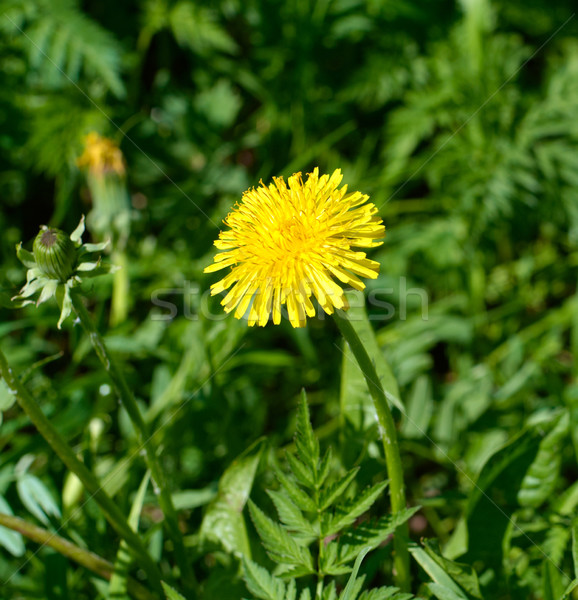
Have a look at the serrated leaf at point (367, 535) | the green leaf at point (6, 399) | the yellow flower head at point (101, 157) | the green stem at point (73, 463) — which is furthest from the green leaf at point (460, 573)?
the yellow flower head at point (101, 157)

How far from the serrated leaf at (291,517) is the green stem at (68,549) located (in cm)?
51

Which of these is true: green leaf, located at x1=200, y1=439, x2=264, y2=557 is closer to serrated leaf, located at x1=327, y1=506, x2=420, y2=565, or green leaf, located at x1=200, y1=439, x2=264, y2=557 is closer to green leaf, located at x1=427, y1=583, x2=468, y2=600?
serrated leaf, located at x1=327, y1=506, x2=420, y2=565

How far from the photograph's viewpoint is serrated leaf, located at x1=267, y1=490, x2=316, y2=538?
1.19 meters

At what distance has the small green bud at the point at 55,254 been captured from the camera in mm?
1167

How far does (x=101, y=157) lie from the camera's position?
97.0 inches

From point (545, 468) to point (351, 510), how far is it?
25.2 inches

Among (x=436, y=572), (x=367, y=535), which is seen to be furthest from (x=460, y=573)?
(x=367, y=535)

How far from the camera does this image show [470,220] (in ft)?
8.00

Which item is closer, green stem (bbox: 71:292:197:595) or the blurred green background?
green stem (bbox: 71:292:197:595)

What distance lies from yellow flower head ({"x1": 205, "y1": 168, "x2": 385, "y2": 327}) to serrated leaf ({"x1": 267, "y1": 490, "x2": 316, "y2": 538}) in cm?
37

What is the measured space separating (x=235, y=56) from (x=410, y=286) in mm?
1597

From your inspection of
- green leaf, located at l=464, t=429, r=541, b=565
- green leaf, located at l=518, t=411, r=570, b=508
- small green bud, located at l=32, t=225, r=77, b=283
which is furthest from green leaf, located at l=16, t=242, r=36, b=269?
green leaf, located at l=518, t=411, r=570, b=508

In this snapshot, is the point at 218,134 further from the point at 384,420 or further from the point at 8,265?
the point at 384,420

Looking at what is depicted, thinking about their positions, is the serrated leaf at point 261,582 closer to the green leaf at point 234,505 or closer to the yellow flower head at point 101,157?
the green leaf at point 234,505
